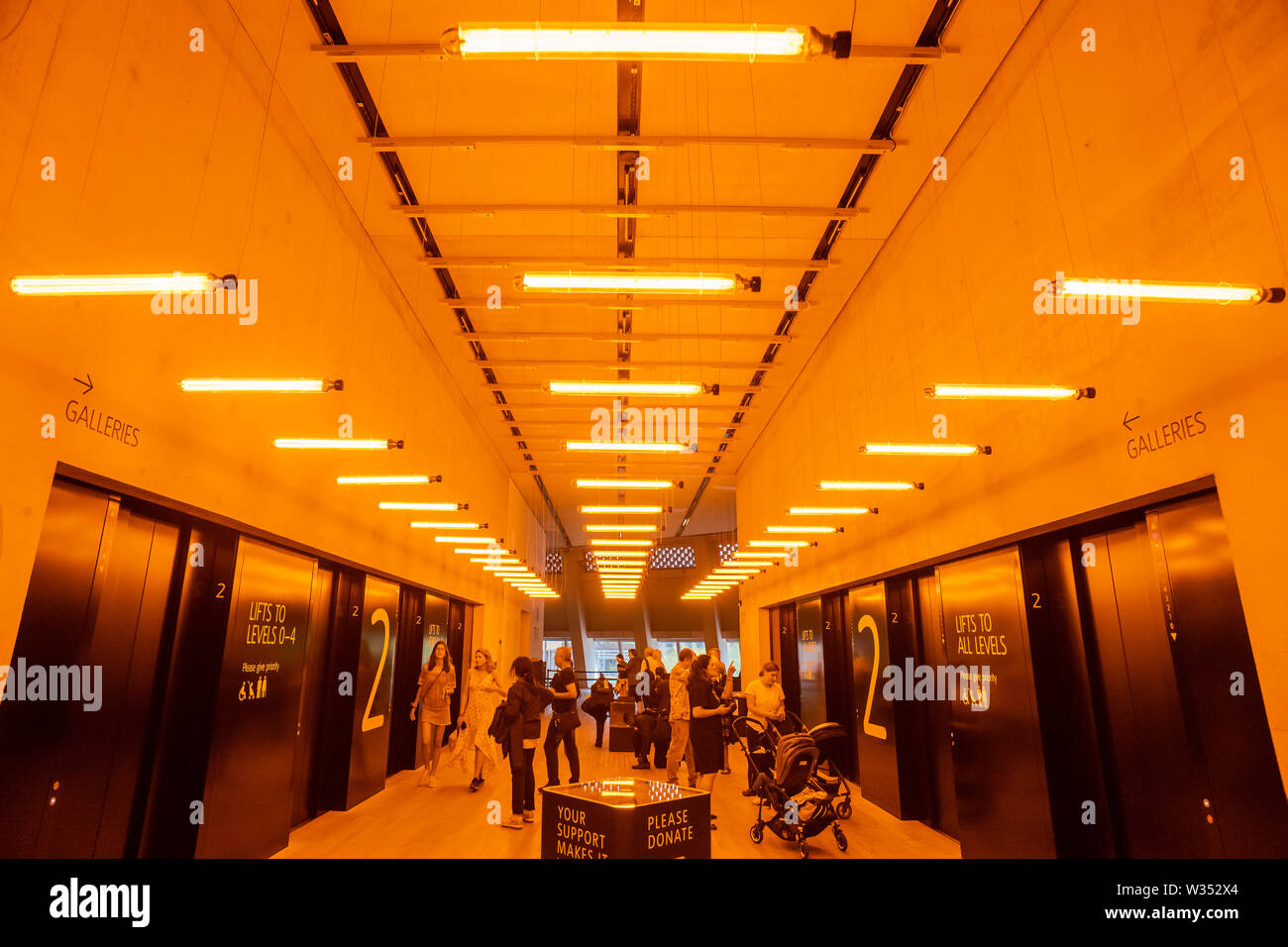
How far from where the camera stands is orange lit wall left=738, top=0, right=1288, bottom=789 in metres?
2.99

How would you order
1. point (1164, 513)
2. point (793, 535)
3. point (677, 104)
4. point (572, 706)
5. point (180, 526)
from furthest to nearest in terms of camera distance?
point (793, 535) → point (572, 706) → point (677, 104) → point (180, 526) → point (1164, 513)

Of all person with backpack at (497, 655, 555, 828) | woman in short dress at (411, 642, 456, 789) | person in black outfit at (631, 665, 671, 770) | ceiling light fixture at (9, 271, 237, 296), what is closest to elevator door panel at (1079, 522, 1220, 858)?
person with backpack at (497, 655, 555, 828)

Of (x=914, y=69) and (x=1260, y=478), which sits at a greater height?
(x=914, y=69)

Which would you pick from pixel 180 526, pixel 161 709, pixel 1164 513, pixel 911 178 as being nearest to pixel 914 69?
pixel 911 178

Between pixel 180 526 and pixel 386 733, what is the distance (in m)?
4.86

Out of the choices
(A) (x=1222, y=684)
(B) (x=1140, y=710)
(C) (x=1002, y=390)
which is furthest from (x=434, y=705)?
(A) (x=1222, y=684)

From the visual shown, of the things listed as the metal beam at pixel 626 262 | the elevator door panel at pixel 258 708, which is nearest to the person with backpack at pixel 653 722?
the elevator door panel at pixel 258 708

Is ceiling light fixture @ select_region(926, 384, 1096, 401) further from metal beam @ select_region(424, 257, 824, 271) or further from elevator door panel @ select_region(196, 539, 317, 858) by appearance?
elevator door panel @ select_region(196, 539, 317, 858)

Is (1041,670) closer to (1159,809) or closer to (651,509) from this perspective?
(1159,809)

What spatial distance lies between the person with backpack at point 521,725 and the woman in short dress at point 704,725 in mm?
1605

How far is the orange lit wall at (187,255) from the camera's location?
3074 mm

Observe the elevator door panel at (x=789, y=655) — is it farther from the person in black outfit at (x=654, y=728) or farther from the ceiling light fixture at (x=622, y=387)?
the ceiling light fixture at (x=622, y=387)

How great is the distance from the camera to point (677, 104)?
5297 millimetres

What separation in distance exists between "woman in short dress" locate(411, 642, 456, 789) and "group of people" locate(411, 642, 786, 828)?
0.04 feet
